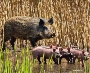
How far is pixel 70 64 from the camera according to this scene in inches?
291

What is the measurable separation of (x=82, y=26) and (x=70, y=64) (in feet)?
11.7

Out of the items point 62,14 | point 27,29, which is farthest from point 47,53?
point 62,14

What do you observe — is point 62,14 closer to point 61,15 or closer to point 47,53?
point 61,15

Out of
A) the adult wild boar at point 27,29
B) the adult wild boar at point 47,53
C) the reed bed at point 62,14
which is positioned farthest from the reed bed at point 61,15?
the adult wild boar at point 47,53

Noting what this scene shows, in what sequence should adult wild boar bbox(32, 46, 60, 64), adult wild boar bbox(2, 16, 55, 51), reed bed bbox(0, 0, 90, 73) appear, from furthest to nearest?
reed bed bbox(0, 0, 90, 73) → adult wild boar bbox(2, 16, 55, 51) → adult wild boar bbox(32, 46, 60, 64)

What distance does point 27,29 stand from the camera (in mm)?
10156

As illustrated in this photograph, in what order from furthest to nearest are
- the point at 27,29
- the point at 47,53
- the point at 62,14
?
the point at 62,14
the point at 27,29
the point at 47,53

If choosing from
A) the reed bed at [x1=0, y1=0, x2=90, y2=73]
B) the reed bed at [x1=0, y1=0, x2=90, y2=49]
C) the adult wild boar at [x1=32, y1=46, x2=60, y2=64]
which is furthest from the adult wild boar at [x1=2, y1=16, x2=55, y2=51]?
the adult wild boar at [x1=32, y1=46, x2=60, y2=64]

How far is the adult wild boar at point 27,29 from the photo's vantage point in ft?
31.7

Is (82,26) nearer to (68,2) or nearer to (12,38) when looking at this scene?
(68,2)

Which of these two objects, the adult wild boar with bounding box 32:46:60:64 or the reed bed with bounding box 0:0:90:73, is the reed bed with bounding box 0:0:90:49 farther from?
the adult wild boar with bounding box 32:46:60:64

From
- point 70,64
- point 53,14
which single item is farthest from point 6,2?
point 70,64

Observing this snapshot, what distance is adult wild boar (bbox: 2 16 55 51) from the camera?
31.7ft

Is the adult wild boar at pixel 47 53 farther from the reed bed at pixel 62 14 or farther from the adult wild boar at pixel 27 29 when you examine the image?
the reed bed at pixel 62 14
